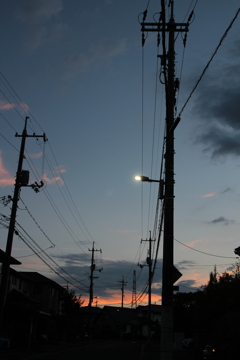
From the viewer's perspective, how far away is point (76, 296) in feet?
233

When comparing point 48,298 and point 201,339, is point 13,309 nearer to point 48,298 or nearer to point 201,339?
point 201,339

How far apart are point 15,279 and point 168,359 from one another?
4577cm

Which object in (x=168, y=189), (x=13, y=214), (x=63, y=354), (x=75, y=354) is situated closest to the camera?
(x=168, y=189)

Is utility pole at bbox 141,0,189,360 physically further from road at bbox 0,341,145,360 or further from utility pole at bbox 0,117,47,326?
road at bbox 0,341,145,360

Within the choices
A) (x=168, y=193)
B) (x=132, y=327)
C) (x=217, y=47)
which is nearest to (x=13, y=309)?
(x=168, y=193)

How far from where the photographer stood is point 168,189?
12.8 meters

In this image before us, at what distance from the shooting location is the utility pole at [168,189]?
11.1 m

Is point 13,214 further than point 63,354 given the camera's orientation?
No

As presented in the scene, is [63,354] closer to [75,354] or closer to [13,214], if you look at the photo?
[75,354]

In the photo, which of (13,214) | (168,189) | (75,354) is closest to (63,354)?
(75,354)

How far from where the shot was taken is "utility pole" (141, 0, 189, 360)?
11.1 meters

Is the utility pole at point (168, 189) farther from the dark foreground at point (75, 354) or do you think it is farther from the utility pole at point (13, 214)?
the dark foreground at point (75, 354)

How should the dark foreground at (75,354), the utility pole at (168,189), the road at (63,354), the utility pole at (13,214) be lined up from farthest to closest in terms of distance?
the dark foreground at (75,354), the road at (63,354), the utility pole at (13,214), the utility pole at (168,189)

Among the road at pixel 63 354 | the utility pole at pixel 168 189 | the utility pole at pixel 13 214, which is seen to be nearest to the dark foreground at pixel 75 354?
the road at pixel 63 354
